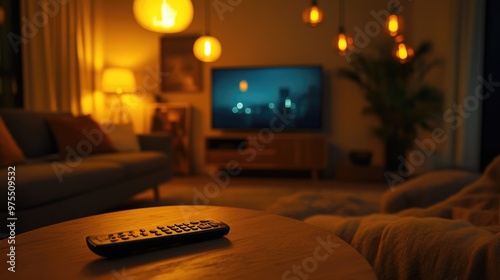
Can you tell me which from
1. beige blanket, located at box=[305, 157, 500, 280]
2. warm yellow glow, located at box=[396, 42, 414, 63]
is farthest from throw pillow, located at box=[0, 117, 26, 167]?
warm yellow glow, located at box=[396, 42, 414, 63]

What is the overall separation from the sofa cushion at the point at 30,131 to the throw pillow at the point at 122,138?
0.48 m

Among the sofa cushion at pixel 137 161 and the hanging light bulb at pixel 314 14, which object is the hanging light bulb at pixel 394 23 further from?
the sofa cushion at pixel 137 161

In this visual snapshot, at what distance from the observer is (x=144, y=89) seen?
4910mm

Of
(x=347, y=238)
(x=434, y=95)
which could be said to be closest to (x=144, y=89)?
(x=434, y=95)

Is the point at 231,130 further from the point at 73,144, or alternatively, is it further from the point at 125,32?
the point at 73,144

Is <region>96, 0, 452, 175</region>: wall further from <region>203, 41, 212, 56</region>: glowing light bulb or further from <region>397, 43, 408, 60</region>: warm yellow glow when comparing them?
<region>203, 41, 212, 56</region>: glowing light bulb

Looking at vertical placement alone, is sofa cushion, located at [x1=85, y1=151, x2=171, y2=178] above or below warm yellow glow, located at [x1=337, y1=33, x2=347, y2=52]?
below

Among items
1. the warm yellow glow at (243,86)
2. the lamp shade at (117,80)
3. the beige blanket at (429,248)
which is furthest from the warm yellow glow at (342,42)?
the lamp shade at (117,80)

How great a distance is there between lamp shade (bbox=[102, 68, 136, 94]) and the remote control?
3.98 meters

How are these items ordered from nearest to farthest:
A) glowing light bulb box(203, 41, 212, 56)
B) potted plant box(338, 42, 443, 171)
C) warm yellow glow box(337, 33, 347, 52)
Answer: glowing light bulb box(203, 41, 212, 56), warm yellow glow box(337, 33, 347, 52), potted plant box(338, 42, 443, 171)

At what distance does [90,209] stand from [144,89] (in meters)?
3.01

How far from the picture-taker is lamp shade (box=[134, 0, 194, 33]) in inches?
66.9

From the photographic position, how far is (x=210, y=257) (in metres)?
0.69

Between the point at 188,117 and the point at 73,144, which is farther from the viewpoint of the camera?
the point at 188,117
